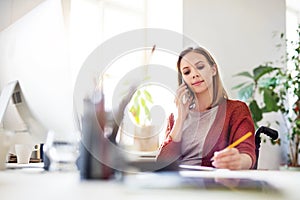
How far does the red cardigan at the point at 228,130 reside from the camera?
1096mm

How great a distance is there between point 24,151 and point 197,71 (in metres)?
0.61

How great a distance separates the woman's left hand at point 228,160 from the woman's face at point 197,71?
7.6 inches

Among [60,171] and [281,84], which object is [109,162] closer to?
[60,171]

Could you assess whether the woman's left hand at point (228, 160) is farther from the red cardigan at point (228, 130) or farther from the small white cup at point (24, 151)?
the small white cup at point (24, 151)

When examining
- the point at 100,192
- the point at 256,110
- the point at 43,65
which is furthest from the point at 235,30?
the point at 100,192

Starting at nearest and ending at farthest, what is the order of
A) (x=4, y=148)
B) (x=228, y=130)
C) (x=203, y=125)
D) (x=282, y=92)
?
(x=4, y=148), (x=203, y=125), (x=228, y=130), (x=282, y=92)

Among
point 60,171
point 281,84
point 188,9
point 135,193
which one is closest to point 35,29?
point 60,171

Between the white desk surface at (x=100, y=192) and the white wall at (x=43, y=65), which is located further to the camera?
the white wall at (x=43, y=65)

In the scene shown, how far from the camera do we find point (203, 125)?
1.07m

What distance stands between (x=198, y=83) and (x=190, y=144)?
17cm

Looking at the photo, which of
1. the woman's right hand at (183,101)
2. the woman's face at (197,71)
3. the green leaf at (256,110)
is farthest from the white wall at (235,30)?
the woman's right hand at (183,101)

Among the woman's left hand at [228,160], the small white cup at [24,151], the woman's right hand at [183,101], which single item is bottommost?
the woman's left hand at [228,160]

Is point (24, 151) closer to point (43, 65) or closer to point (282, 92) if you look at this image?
point (43, 65)

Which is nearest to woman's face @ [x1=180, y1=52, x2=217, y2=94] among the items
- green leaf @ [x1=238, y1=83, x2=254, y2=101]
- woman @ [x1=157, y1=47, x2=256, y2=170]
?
woman @ [x1=157, y1=47, x2=256, y2=170]
